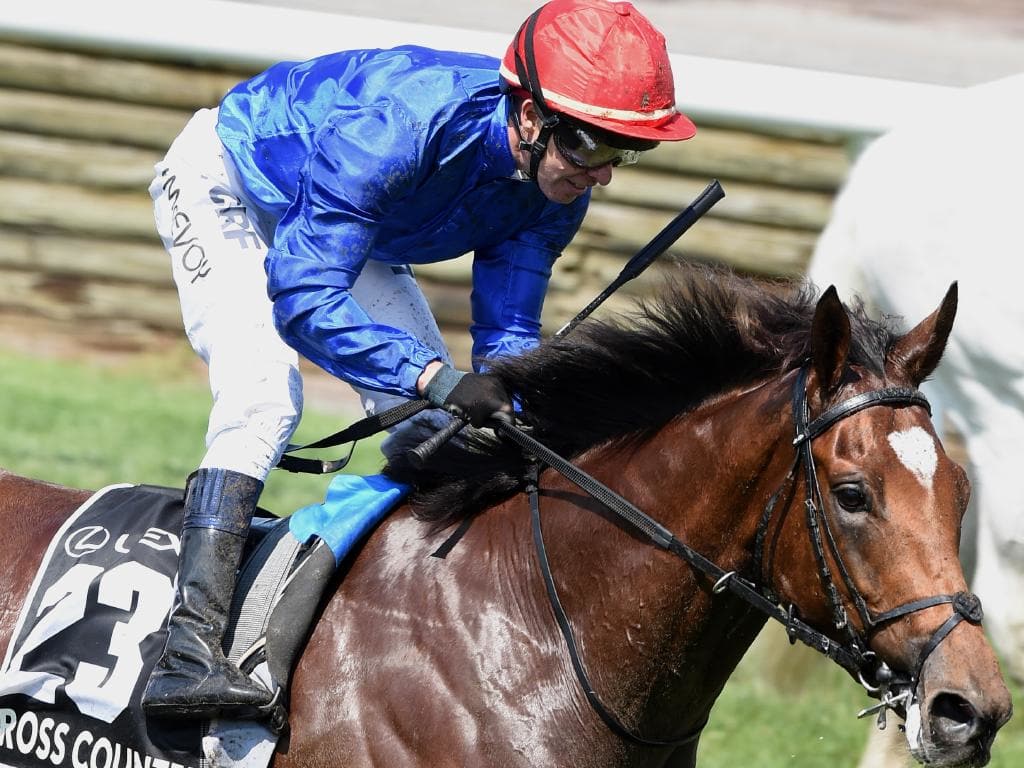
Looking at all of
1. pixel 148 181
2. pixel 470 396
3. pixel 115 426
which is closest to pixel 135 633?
pixel 470 396

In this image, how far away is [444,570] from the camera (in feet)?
9.97

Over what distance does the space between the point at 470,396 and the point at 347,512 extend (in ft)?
1.40

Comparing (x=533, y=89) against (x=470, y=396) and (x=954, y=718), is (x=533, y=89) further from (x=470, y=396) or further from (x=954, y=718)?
(x=954, y=718)

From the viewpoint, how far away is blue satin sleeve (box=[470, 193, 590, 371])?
371 centimetres

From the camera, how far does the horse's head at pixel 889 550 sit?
245cm

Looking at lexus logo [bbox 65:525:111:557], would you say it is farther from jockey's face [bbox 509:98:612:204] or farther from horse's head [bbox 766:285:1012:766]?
horse's head [bbox 766:285:1012:766]

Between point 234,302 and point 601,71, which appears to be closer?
point 601,71

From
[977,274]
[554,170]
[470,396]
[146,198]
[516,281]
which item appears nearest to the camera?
[470,396]

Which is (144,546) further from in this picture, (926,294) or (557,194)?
(926,294)

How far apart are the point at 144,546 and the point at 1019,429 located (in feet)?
10.2

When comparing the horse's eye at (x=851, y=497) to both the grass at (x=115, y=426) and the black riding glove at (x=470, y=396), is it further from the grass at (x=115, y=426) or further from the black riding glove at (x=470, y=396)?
the grass at (x=115, y=426)

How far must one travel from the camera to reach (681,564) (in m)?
2.80

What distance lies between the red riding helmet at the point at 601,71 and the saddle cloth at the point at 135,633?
0.94 meters

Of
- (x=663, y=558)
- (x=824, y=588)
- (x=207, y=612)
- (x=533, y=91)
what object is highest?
(x=533, y=91)
